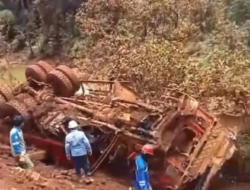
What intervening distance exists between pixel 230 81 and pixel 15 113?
493 cm

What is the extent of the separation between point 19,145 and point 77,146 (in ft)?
3.63

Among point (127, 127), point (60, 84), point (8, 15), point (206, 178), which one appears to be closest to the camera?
point (206, 178)

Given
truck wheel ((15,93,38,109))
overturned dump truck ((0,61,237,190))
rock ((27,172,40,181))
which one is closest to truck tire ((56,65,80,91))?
overturned dump truck ((0,61,237,190))

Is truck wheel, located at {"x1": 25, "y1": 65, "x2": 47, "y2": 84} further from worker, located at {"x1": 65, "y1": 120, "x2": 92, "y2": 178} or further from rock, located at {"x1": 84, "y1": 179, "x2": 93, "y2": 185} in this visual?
rock, located at {"x1": 84, "y1": 179, "x2": 93, "y2": 185}

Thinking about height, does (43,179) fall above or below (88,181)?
above

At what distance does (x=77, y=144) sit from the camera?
35.3 ft

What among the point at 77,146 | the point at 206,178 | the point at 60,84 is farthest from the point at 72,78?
the point at 206,178

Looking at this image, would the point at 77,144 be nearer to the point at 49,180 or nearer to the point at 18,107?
the point at 49,180

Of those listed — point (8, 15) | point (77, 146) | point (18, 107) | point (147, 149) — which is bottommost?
point (77, 146)

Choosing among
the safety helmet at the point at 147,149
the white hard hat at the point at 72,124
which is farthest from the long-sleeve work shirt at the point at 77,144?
the safety helmet at the point at 147,149

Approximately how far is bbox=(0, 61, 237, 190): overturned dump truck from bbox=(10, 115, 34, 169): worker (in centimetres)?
109

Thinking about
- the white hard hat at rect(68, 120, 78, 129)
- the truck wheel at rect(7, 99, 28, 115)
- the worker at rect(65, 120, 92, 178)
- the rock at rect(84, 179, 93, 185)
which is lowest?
the rock at rect(84, 179, 93, 185)

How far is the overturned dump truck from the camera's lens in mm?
10391

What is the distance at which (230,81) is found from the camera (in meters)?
12.7
